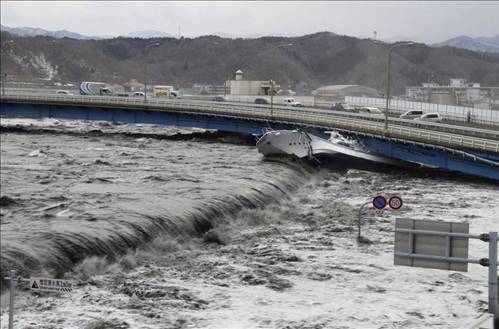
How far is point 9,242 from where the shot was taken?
119ft

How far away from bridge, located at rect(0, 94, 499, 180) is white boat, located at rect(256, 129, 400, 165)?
1.12 meters

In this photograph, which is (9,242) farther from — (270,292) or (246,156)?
(246,156)

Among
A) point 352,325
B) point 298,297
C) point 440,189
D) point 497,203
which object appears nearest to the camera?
point 352,325

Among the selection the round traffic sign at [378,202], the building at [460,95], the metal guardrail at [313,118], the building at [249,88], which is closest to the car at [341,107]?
the building at [460,95]

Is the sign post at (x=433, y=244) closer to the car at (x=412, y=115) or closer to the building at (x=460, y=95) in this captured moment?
the car at (x=412, y=115)

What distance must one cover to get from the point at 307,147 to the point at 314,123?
39.8ft

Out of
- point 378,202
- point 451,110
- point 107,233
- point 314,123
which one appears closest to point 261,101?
point 451,110

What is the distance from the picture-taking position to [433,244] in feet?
61.6

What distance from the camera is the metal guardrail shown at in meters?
65.8

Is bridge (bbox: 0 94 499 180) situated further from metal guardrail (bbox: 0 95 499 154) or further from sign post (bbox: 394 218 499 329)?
sign post (bbox: 394 218 499 329)

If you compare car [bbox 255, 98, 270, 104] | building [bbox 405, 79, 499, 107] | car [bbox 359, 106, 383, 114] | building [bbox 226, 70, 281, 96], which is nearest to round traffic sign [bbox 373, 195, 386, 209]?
building [bbox 405, 79, 499, 107]

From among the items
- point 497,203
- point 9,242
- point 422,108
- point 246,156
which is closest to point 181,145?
point 246,156

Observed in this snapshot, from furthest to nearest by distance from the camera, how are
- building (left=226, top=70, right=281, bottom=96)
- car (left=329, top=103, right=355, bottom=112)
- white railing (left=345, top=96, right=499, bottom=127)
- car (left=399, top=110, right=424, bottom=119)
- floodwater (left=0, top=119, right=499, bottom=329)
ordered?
building (left=226, top=70, right=281, bottom=96) → car (left=329, top=103, right=355, bottom=112) → car (left=399, top=110, right=424, bottom=119) → white railing (left=345, top=96, right=499, bottom=127) → floodwater (left=0, top=119, right=499, bottom=329)

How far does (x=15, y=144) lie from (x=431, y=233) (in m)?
84.8
